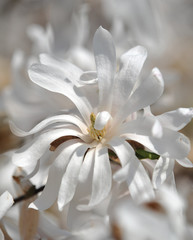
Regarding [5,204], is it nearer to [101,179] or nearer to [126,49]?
[101,179]

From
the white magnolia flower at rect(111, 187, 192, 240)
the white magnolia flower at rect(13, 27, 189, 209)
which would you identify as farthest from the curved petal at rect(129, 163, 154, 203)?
the white magnolia flower at rect(111, 187, 192, 240)

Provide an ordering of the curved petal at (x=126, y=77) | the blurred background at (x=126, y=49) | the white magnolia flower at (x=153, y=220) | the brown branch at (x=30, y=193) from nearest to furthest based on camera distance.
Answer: the white magnolia flower at (x=153, y=220) < the curved petal at (x=126, y=77) < the brown branch at (x=30, y=193) < the blurred background at (x=126, y=49)

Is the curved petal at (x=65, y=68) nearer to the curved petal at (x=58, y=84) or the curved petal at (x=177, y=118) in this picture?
the curved petal at (x=58, y=84)

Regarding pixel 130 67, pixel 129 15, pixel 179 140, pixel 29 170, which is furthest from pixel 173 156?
pixel 129 15

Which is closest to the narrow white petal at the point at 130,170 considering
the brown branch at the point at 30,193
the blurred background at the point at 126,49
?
the brown branch at the point at 30,193

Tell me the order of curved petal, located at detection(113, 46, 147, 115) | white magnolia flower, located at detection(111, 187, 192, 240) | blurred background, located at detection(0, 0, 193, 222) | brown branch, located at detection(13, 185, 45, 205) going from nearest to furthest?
white magnolia flower, located at detection(111, 187, 192, 240) → curved petal, located at detection(113, 46, 147, 115) → brown branch, located at detection(13, 185, 45, 205) → blurred background, located at detection(0, 0, 193, 222)

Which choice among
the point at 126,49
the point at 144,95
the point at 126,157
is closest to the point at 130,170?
the point at 126,157

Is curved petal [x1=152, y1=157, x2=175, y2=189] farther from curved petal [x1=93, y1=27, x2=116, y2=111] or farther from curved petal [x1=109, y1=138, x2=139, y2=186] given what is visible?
curved petal [x1=93, y1=27, x2=116, y2=111]
